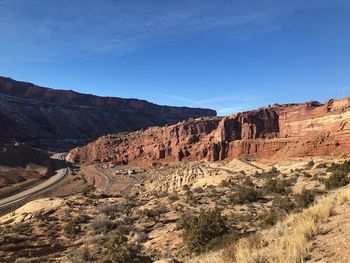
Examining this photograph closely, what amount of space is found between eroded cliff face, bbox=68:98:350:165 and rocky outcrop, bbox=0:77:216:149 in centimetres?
3045

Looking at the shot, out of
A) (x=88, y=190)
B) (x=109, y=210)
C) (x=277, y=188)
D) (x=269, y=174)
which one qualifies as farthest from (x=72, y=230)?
(x=88, y=190)

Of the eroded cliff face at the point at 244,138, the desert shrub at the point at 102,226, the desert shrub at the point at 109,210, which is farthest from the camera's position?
the eroded cliff face at the point at 244,138

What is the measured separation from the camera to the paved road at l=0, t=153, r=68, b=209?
47.7 metres

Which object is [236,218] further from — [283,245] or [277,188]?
[283,245]

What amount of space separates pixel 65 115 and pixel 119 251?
13882 cm

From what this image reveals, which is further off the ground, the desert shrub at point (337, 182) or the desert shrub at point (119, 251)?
the desert shrub at point (337, 182)

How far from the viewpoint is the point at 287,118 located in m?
59.5

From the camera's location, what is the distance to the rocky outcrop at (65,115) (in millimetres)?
121812

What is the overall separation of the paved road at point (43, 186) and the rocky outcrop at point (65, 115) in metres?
28.5

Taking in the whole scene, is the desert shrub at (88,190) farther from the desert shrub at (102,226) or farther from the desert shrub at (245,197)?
the desert shrub at (245,197)

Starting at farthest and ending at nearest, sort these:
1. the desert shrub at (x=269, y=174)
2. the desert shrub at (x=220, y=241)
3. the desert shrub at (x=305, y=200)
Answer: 1. the desert shrub at (x=269, y=174)
2. the desert shrub at (x=305, y=200)
3. the desert shrub at (x=220, y=241)

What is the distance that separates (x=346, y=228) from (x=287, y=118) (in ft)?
173

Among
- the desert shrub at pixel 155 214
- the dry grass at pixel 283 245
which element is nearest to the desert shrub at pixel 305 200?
the dry grass at pixel 283 245

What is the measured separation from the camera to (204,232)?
1501 centimetres
